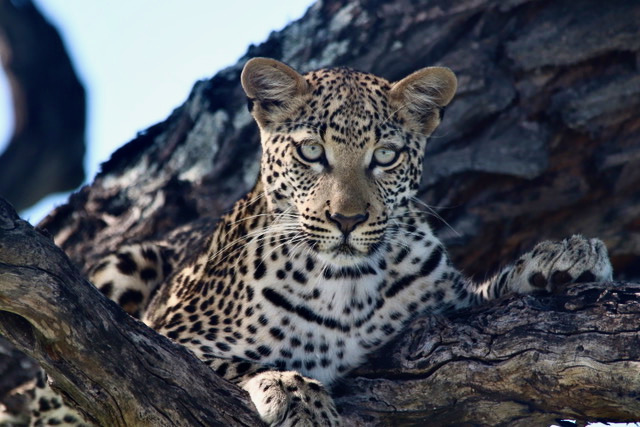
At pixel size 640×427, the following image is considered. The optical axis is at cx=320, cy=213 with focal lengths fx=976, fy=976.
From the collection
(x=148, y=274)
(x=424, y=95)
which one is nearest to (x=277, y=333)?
(x=424, y=95)

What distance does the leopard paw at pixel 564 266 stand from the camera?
595 centimetres

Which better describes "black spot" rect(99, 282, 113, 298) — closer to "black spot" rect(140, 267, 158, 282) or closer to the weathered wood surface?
"black spot" rect(140, 267, 158, 282)

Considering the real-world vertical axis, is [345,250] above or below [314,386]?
above

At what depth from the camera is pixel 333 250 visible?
20.1ft

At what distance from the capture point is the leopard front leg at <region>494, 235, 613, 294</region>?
5.95m

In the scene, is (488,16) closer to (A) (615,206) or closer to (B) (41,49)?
(A) (615,206)

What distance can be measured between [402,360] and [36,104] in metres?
5.38

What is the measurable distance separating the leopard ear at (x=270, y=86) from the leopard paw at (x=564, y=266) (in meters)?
1.91

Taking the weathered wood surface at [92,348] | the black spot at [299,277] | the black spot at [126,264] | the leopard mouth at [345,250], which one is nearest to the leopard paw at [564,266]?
the leopard mouth at [345,250]

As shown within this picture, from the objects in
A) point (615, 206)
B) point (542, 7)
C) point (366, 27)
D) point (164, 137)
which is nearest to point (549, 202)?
point (615, 206)

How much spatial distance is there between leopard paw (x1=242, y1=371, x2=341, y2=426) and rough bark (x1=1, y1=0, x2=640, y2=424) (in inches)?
113

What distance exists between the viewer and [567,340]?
5.39 metres

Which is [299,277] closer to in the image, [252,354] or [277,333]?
[277,333]

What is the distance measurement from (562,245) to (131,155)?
14.7 ft
